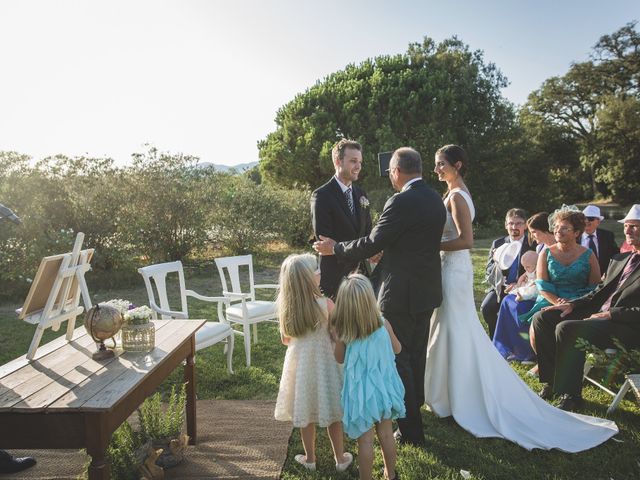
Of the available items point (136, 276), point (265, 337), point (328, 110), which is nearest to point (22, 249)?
point (136, 276)

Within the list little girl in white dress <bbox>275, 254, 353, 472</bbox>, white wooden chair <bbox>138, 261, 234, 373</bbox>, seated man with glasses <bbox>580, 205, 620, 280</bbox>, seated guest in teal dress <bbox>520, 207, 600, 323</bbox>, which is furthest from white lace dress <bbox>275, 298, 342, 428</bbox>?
seated man with glasses <bbox>580, 205, 620, 280</bbox>

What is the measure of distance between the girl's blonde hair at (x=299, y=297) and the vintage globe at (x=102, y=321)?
99cm

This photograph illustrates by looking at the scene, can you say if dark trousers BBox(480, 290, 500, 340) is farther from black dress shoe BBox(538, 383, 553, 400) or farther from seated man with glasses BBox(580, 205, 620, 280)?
black dress shoe BBox(538, 383, 553, 400)

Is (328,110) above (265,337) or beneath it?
above

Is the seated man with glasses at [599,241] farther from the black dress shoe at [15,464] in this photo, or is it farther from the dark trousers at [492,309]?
the black dress shoe at [15,464]

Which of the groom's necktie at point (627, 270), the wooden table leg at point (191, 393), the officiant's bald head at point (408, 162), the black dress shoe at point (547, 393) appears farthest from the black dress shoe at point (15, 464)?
the groom's necktie at point (627, 270)

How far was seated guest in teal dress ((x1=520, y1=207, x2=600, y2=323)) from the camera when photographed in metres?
4.69

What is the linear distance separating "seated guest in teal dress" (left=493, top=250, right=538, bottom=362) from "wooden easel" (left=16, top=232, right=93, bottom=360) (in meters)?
4.19

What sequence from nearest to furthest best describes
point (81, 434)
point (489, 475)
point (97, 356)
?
point (81, 434) → point (97, 356) → point (489, 475)

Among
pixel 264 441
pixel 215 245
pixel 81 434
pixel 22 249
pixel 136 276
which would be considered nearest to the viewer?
pixel 81 434

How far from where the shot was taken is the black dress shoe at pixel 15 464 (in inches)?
131

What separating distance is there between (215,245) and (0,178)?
550 centimetres

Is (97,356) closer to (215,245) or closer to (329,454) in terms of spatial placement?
(329,454)

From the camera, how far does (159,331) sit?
12.1 ft
